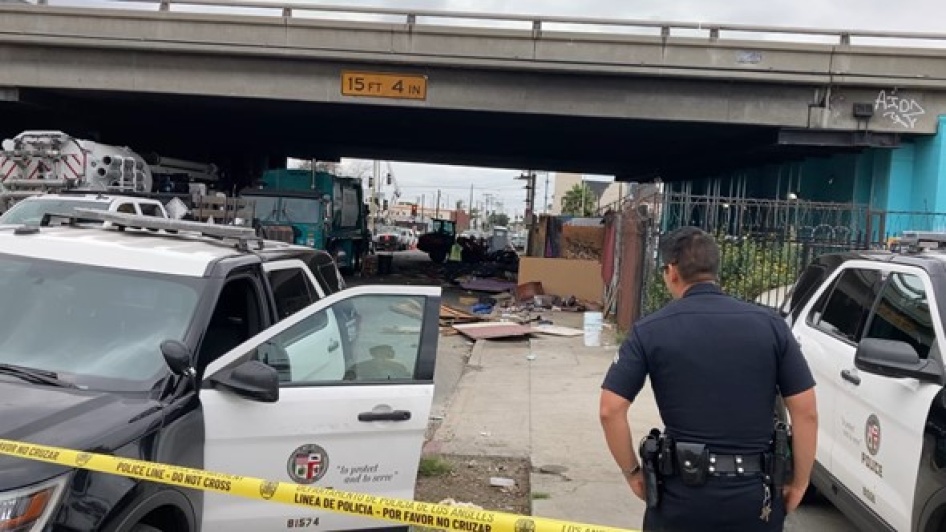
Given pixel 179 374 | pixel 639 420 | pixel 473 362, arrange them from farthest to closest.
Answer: pixel 473 362 < pixel 639 420 < pixel 179 374

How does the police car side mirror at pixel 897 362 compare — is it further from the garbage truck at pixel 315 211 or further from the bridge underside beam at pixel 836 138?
the bridge underside beam at pixel 836 138

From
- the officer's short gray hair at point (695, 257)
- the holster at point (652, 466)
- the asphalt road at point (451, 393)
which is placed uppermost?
the officer's short gray hair at point (695, 257)

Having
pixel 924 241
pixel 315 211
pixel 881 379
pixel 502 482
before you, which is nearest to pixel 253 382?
pixel 881 379

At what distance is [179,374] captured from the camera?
331 cm

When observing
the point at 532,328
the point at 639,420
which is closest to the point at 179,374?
the point at 639,420

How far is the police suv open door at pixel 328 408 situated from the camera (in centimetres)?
345

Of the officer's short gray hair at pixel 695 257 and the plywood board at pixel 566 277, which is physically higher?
the officer's short gray hair at pixel 695 257

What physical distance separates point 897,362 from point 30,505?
10.8 ft

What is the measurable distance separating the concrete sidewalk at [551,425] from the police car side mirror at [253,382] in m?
2.68

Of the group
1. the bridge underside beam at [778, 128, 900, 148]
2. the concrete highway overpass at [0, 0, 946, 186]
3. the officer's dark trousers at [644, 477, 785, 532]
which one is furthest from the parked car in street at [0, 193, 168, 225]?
the bridge underside beam at [778, 128, 900, 148]

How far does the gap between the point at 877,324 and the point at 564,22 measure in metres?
14.0

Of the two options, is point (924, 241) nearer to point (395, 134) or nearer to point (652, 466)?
point (652, 466)

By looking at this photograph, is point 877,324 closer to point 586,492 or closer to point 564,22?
point 586,492

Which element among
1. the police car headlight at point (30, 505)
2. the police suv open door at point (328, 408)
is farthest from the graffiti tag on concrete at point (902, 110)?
the police car headlight at point (30, 505)
